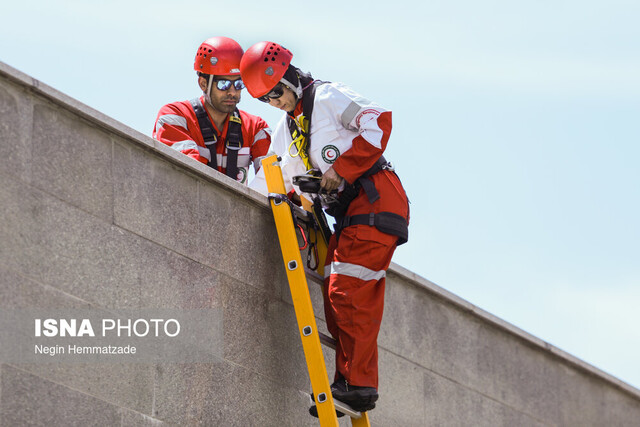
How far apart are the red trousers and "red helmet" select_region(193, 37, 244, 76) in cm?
169

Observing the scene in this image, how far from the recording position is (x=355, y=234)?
6.84m

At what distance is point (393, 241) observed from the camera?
22.7 ft

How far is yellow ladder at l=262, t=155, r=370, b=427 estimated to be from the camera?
6.48 m

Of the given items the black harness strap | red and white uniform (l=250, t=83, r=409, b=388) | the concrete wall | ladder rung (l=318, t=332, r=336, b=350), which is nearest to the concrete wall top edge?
the concrete wall

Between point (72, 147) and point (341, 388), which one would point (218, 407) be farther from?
point (72, 147)

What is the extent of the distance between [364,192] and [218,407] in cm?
152

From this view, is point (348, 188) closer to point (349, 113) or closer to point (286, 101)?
point (349, 113)

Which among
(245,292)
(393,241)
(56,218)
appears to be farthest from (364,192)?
(56,218)

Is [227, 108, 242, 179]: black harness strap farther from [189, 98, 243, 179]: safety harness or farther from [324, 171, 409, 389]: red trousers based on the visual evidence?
[324, 171, 409, 389]: red trousers

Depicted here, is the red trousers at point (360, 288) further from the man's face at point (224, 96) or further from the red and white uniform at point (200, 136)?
the man's face at point (224, 96)

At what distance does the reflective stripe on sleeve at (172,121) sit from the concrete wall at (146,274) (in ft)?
4.00

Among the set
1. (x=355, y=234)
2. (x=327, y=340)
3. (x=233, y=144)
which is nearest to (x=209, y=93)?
(x=233, y=144)

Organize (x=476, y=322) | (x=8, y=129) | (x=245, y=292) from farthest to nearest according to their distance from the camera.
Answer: (x=476, y=322) → (x=245, y=292) → (x=8, y=129)

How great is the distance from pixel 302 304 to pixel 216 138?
74.5 inches
